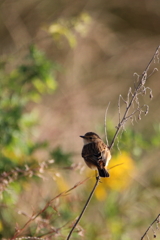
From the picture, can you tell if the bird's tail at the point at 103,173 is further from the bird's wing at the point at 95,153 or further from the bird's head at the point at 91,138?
the bird's head at the point at 91,138

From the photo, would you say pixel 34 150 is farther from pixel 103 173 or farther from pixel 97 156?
pixel 103 173

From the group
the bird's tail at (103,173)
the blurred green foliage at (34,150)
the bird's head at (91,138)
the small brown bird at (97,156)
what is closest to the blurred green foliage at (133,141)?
the blurred green foliage at (34,150)

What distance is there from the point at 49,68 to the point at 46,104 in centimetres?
350

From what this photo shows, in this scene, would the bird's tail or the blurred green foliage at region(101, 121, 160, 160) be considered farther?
the blurred green foliage at region(101, 121, 160, 160)

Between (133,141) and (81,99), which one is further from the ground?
(81,99)

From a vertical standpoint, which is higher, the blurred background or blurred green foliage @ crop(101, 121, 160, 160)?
the blurred background

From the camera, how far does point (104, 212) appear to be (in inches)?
169

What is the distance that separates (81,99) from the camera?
25.6 ft

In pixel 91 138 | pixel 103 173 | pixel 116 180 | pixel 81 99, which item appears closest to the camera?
pixel 103 173

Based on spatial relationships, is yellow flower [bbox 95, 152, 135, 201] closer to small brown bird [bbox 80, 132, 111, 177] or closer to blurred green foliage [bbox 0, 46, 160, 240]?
blurred green foliage [bbox 0, 46, 160, 240]

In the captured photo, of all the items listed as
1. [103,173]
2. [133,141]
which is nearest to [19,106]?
[133,141]

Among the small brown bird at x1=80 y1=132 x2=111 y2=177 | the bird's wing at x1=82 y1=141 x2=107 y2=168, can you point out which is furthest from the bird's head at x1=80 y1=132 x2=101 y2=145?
the bird's wing at x1=82 y1=141 x2=107 y2=168

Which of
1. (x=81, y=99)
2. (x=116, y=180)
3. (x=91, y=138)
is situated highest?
(x=81, y=99)

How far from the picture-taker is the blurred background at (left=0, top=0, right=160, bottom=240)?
407cm
